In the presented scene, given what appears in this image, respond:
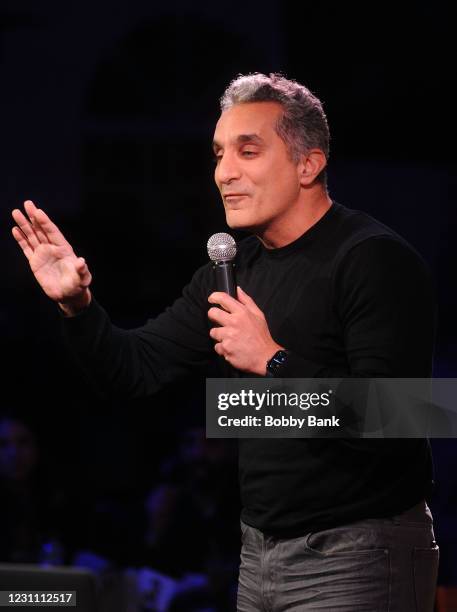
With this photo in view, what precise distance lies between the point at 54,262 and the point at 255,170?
0.43 metres

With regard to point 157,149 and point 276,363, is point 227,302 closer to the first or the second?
point 276,363

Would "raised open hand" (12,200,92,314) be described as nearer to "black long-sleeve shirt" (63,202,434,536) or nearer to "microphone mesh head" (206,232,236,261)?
"black long-sleeve shirt" (63,202,434,536)

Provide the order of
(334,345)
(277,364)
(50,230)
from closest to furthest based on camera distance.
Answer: (277,364) < (334,345) < (50,230)

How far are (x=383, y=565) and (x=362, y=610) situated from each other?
9 centimetres

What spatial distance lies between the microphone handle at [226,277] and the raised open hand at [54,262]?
260 mm

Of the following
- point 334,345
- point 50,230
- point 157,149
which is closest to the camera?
point 334,345

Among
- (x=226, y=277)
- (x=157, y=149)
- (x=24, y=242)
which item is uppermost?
(x=157, y=149)

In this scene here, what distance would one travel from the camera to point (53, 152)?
6797 mm

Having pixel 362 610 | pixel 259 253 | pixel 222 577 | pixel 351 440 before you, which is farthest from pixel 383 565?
pixel 222 577

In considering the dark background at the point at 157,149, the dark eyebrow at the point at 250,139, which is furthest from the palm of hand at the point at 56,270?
the dark background at the point at 157,149

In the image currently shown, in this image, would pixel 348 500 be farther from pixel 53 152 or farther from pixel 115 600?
pixel 53 152

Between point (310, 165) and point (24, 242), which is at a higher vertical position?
point (310, 165)

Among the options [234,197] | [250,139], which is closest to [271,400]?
[234,197]

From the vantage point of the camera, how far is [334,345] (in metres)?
1.81
